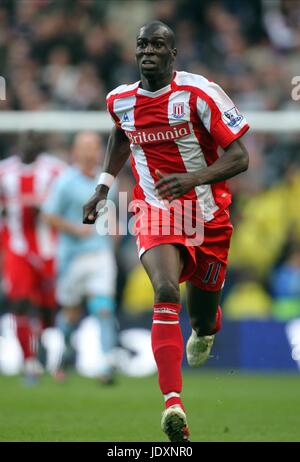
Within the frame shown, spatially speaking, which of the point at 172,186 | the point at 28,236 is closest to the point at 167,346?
the point at 172,186

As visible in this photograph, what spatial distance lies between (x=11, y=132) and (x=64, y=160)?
86 cm

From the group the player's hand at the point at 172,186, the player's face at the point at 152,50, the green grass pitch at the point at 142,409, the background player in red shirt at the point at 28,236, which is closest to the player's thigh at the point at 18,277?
the background player in red shirt at the point at 28,236

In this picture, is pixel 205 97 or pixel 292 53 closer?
pixel 205 97

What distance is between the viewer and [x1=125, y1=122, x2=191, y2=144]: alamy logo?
711 cm

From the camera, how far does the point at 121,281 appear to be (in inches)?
552

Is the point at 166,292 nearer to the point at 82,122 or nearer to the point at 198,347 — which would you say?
the point at 198,347

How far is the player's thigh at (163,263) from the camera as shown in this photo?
6.64 metres

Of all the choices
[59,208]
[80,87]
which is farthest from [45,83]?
[59,208]

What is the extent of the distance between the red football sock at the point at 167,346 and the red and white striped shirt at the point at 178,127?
0.83m

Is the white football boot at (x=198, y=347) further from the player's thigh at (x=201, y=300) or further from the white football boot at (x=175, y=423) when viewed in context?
the white football boot at (x=175, y=423)

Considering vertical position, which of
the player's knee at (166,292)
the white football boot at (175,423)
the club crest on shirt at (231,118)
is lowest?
the white football boot at (175,423)

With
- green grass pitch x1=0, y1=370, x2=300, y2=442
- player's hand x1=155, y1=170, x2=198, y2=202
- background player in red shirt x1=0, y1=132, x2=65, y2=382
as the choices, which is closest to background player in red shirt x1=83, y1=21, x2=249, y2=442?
player's hand x1=155, y1=170, x2=198, y2=202

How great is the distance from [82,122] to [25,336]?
3398 millimetres

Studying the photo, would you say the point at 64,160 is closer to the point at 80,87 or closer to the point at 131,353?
the point at 80,87
